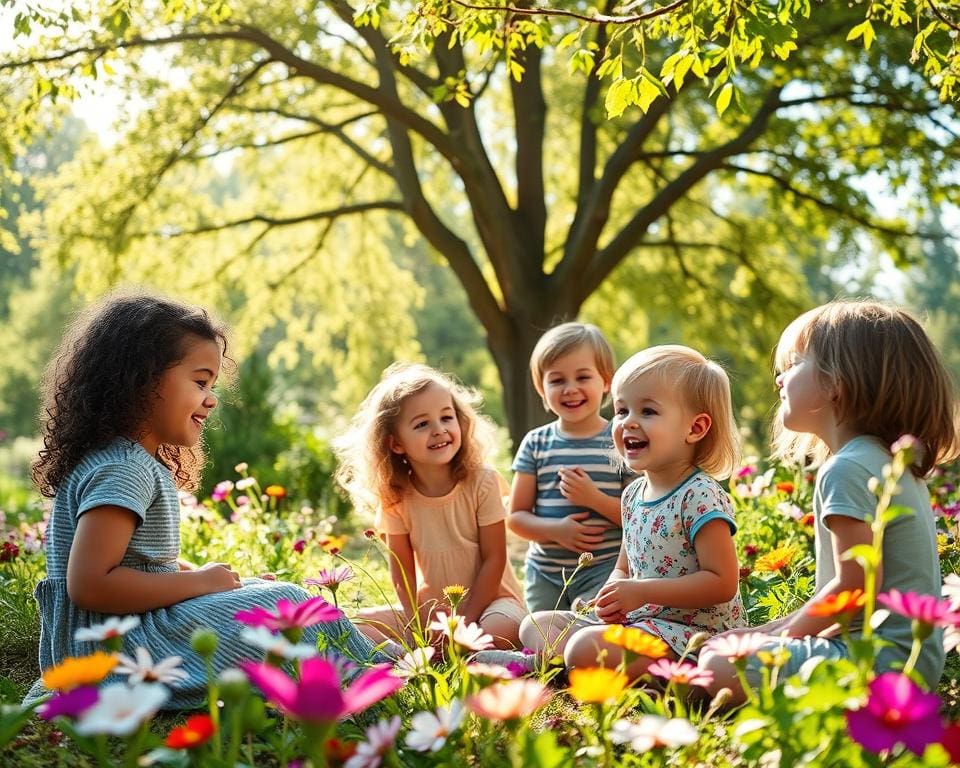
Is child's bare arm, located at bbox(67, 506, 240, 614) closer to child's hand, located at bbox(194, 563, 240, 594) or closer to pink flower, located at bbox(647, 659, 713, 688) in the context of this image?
child's hand, located at bbox(194, 563, 240, 594)

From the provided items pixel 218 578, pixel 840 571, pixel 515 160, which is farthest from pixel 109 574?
pixel 515 160

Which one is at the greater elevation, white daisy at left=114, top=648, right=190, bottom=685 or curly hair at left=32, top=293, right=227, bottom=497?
curly hair at left=32, top=293, right=227, bottom=497

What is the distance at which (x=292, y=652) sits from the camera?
4.92ft

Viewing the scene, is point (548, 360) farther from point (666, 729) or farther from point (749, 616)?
point (666, 729)

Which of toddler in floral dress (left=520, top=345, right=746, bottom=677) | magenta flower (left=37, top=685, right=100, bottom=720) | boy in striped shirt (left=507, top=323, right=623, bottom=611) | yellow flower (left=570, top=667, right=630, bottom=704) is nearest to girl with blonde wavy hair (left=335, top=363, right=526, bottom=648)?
boy in striped shirt (left=507, top=323, right=623, bottom=611)

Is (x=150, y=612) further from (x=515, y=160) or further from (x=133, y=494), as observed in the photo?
(x=515, y=160)

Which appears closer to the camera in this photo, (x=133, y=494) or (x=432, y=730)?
(x=432, y=730)

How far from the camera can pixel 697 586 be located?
8.93 feet

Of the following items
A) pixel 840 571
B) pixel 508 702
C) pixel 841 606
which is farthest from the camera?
pixel 840 571

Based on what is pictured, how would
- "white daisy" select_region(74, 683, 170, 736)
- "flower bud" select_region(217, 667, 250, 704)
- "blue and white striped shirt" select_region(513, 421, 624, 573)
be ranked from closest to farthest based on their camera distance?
"white daisy" select_region(74, 683, 170, 736) < "flower bud" select_region(217, 667, 250, 704) < "blue and white striped shirt" select_region(513, 421, 624, 573)

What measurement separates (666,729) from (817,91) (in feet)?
28.4

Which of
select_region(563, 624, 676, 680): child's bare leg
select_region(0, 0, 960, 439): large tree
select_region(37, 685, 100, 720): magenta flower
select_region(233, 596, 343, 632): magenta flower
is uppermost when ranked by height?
select_region(0, 0, 960, 439): large tree

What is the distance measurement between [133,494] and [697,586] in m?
1.53

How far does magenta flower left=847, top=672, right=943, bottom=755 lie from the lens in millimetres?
1384
